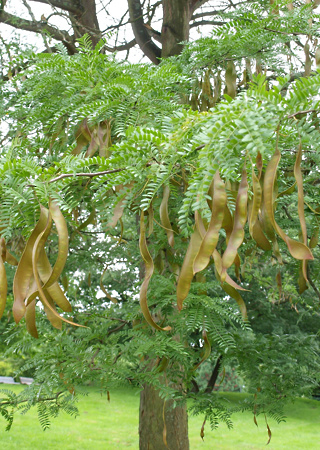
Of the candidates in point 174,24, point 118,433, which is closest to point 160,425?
point 174,24

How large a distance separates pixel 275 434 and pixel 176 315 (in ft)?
26.8

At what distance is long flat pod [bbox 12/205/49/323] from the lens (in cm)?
108

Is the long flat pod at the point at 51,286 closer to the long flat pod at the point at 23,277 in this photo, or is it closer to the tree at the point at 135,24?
the long flat pod at the point at 23,277

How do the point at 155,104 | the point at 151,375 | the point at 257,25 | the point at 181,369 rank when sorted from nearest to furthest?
1. the point at 155,104
2. the point at 257,25
3. the point at 151,375
4. the point at 181,369

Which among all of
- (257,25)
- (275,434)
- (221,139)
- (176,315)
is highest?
(257,25)

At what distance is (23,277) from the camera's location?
1.10m

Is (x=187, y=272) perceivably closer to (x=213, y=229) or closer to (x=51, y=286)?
(x=213, y=229)

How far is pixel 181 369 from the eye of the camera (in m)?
2.91

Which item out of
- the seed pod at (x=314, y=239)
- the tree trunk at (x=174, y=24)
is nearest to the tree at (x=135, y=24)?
the tree trunk at (x=174, y=24)

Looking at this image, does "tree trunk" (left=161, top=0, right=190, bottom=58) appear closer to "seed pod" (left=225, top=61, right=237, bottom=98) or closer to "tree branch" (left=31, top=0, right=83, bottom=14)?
"tree branch" (left=31, top=0, right=83, bottom=14)

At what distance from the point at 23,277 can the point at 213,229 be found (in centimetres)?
49

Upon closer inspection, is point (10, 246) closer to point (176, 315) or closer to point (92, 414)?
point (176, 315)

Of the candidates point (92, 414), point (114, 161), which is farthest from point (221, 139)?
point (92, 414)

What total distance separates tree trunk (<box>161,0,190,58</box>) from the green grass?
15.6ft
